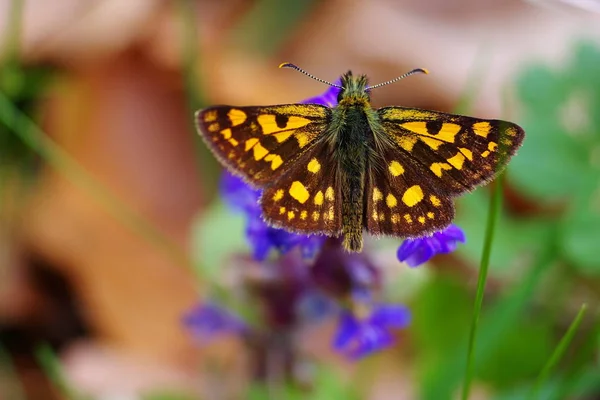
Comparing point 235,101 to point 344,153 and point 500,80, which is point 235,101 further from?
point 344,153

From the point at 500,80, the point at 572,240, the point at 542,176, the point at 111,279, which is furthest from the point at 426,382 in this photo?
the point at 500,80

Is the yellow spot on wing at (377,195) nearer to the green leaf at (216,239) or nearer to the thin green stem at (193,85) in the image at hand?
the green leaf at (216,239)

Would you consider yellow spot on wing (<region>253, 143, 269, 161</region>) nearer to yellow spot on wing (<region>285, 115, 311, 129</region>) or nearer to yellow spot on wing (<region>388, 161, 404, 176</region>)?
yellow spot on wing (<region>285, 115, 311, 129</region>)

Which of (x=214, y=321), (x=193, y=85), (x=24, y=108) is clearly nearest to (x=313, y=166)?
(x=214, y=321)

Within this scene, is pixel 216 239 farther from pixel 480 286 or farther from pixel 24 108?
pixel 24 108

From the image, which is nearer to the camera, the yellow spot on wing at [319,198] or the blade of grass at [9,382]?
the yellow spot on wing at [319,198]

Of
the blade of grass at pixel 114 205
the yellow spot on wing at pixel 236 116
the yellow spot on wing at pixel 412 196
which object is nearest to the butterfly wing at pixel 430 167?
the yellow spot on wing at pixel 412 196

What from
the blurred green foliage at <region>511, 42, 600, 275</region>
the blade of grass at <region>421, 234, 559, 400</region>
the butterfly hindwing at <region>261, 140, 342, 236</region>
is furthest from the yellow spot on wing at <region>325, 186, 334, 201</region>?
the blurred green foliage at <region>511, 42, 600, 275</region>
